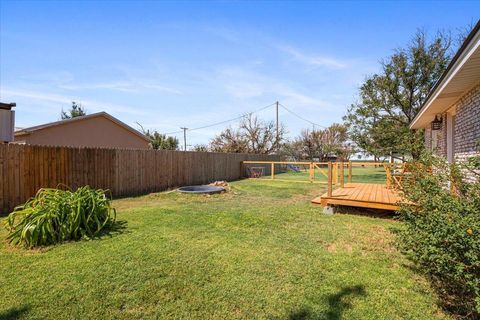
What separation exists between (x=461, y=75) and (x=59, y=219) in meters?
6.08

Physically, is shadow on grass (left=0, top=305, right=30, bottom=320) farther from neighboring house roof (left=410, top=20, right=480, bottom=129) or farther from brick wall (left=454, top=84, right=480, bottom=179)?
brick wall (left=454, top=84, right=480, bottom=179)

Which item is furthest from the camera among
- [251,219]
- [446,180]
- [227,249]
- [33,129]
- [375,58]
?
[375,58]

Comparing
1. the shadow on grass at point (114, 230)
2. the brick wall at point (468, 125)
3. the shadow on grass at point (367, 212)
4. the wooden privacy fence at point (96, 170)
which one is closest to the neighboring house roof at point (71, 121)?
the wooden privacy fence at point (96, 170)

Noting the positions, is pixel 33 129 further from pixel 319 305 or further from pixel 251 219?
pixel 319 305

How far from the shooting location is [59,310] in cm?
224

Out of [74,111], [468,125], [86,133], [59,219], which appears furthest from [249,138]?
[59,219]

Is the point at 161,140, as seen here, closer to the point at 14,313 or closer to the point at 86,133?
the point at 86,133

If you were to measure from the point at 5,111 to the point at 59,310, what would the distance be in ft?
29.7

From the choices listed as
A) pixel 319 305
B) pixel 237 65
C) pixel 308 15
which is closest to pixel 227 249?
pixel 319 305

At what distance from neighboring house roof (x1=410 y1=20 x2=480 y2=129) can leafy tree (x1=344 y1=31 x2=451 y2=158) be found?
381 inches

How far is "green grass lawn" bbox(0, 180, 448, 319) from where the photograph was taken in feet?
7.46

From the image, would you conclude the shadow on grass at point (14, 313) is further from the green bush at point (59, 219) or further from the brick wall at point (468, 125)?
the brick wall at point (468, 125)

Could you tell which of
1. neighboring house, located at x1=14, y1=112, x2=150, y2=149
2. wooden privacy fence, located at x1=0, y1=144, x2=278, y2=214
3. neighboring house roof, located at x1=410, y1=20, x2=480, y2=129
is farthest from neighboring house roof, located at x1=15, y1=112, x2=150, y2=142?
neighboring house roof, located at x1=410, y1=20, x2=480, y2=129

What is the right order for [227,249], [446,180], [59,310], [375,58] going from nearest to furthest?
1. [59,310]
2. [446,180]
3. [227,249]
4. [375,58]
